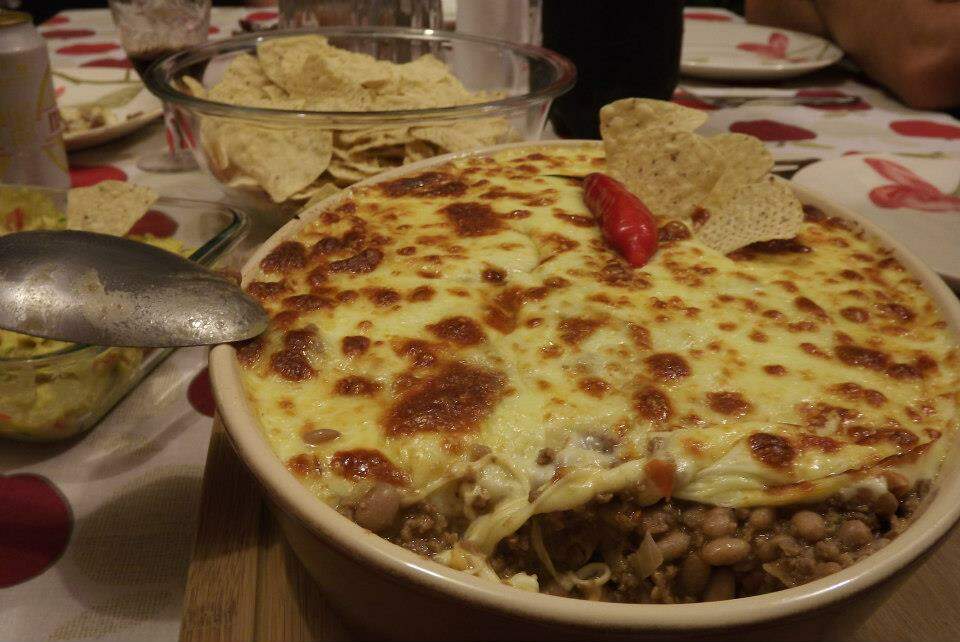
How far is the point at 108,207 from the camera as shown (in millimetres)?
1622

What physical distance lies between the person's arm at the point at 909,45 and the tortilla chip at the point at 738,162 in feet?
6.36

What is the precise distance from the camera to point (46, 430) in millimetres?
1287

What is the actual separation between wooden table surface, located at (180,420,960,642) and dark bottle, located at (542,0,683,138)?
5.15 feet

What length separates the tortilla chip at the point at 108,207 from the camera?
159 cm

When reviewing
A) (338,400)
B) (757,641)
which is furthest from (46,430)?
(757,641)

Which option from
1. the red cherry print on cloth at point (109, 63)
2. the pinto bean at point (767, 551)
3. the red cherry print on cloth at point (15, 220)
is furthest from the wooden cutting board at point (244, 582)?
the red cherry print on cloth at point (109, 63)

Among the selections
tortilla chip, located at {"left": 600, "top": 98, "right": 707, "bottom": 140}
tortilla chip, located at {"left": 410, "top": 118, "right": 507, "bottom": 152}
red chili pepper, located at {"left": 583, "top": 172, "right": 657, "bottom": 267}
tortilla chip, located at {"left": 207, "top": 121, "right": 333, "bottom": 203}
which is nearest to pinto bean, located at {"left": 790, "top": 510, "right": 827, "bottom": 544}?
red chili pepper, located at {"left": 583, "top": 172, "right": 657, "bottom": 267}

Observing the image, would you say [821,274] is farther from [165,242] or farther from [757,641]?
[165,242]

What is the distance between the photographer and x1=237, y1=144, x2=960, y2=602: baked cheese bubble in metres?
0.90

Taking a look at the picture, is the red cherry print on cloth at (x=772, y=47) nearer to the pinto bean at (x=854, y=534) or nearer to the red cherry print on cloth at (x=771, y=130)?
the red cherry print on cloth at (x=771, y=130)

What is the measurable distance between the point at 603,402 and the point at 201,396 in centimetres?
82

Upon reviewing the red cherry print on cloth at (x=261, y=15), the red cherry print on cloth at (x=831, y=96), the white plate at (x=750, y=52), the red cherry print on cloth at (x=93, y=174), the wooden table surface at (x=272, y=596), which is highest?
the white plate at (x=750, y=52)

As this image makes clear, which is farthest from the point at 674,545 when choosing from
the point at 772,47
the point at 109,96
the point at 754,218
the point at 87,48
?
the point at 87,48

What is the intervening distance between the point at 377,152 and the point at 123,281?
984 millimetres
